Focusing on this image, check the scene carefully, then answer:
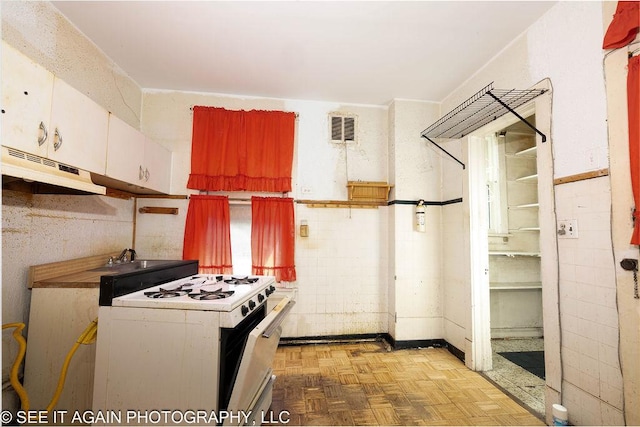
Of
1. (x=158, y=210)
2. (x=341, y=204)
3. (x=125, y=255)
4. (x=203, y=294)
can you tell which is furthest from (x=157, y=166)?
(x=341, y=204)

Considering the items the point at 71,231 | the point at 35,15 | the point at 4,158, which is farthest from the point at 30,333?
the point at 35,15

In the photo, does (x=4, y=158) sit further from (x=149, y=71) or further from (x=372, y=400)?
(x=372, y=400)

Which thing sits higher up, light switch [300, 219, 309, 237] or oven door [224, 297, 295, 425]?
light switch [300, 219, 309, 237]

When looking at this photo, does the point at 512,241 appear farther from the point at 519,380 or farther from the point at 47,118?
the point at 47,118

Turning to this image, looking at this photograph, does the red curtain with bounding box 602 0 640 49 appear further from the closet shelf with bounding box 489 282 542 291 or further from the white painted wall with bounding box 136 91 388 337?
the closet shelf with bounding box 489 282 542 291

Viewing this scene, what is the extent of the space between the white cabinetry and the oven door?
1.75 meters

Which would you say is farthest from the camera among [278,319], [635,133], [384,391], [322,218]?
[322,218]

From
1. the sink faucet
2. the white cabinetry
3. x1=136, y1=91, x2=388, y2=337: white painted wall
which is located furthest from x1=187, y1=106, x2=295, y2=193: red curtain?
the sink faucet

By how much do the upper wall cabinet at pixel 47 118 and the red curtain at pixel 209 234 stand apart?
1098 millimetres

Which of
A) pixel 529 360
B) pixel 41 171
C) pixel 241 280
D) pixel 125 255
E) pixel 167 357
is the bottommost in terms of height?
pixel 529 360

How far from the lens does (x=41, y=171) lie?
157cm

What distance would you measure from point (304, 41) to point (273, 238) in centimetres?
196

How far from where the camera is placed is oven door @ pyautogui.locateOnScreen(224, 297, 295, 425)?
5.00ft

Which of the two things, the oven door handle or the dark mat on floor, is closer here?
the oven door handle
